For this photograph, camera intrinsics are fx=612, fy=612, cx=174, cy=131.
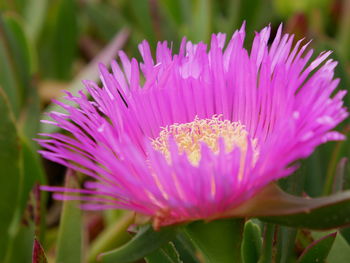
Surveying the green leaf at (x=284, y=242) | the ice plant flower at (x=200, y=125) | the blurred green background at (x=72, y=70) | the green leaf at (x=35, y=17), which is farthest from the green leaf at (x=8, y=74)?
the green leaf at (x=284, y=242)

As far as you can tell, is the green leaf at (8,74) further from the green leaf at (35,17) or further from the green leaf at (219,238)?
the green leaf at (219,238)

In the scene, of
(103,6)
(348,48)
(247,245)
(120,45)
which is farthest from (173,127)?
(103,6)

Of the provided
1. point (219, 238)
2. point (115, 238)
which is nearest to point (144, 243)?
point (219, 238)

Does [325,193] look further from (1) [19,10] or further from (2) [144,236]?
(1) [19,10]

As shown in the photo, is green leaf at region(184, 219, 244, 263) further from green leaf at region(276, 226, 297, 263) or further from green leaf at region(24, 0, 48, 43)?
green leaf at region(24, 0, 48, 43)

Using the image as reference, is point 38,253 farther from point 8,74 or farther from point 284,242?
point 8,74

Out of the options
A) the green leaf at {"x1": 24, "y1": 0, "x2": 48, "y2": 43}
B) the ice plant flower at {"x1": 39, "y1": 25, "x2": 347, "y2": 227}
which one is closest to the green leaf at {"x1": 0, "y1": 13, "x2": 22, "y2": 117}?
the green leaf at {"x1": 24, "y1": 0, "x2": 48, "y2": 43}
